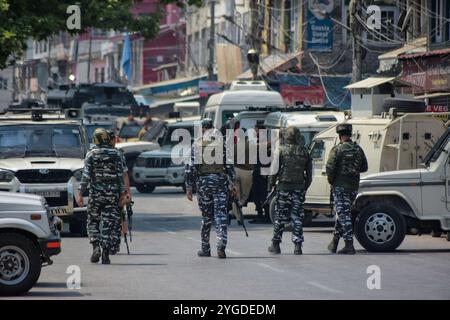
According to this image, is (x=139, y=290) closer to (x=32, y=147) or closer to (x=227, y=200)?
(x=227, y=200)

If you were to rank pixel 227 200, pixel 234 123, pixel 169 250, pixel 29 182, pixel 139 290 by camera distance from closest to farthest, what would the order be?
pixel 139 290
pixel 227 200
pixel 169 250
pixel 29 182
pixel 234 123

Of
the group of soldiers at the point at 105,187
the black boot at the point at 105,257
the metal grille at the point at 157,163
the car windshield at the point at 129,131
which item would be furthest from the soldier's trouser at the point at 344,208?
the car windshield at the point at 129,131

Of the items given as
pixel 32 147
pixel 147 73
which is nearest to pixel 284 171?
pixel 32 147

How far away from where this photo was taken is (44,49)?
124 m

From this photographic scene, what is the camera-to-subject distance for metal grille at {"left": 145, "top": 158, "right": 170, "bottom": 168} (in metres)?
39.3

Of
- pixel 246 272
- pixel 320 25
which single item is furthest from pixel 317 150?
pixel 320 25

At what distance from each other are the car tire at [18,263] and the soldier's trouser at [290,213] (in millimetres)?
6227

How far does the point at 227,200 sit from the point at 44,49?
105536 millimetres

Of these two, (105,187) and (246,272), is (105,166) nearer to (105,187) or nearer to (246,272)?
(105,187)

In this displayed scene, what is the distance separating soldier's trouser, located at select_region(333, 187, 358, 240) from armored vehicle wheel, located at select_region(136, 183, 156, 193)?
65.2 feet

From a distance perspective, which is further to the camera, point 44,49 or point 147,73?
point 44,49

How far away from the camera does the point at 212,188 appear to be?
20.1 m

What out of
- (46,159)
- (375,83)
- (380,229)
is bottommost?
(380,229)

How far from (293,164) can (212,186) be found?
4.66 feet
